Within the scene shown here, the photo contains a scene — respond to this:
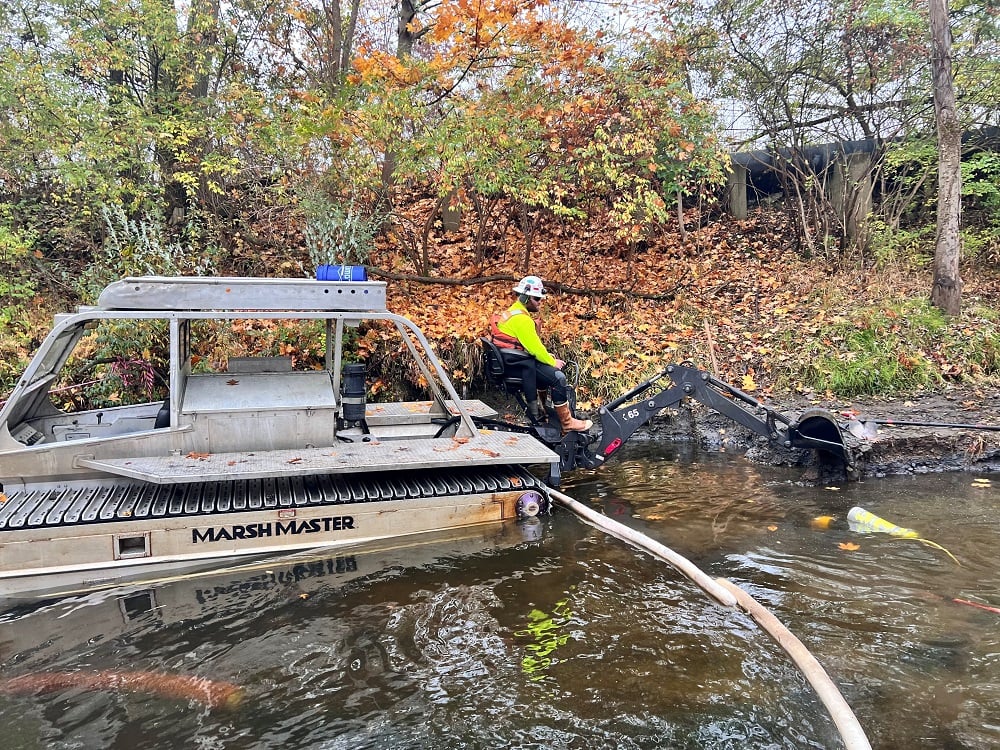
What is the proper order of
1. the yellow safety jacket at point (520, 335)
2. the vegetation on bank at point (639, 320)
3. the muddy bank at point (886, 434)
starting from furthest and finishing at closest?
the vegetation on bank at point (639, 320) → the muddy bank at point (886, 434) → the yellow safety jacket at point (520, 335)

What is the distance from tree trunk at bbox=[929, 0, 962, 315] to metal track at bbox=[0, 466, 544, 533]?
8197 mm

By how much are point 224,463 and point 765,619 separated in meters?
A: 3.77

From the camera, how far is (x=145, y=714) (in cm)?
338

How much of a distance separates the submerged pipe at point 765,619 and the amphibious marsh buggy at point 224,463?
61 centimetres

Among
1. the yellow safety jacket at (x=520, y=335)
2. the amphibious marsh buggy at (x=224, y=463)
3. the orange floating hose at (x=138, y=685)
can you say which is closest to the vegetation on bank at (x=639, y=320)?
the yellow safety jacket at (x=520, y=335)

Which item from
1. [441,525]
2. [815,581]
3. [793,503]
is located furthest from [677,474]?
[441,525]

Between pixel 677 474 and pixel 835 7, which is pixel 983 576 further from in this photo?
pixel 835 7

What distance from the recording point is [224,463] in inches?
189

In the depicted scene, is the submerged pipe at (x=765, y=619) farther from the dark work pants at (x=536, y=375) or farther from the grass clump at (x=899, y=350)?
the grass clump at (x=899, y=350)

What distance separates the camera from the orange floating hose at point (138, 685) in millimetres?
3539

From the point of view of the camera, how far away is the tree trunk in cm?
969

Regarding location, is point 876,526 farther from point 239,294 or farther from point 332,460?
point 239,294

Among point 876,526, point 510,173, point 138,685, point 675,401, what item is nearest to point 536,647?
point 138,685

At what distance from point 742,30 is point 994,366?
23.2 ft
